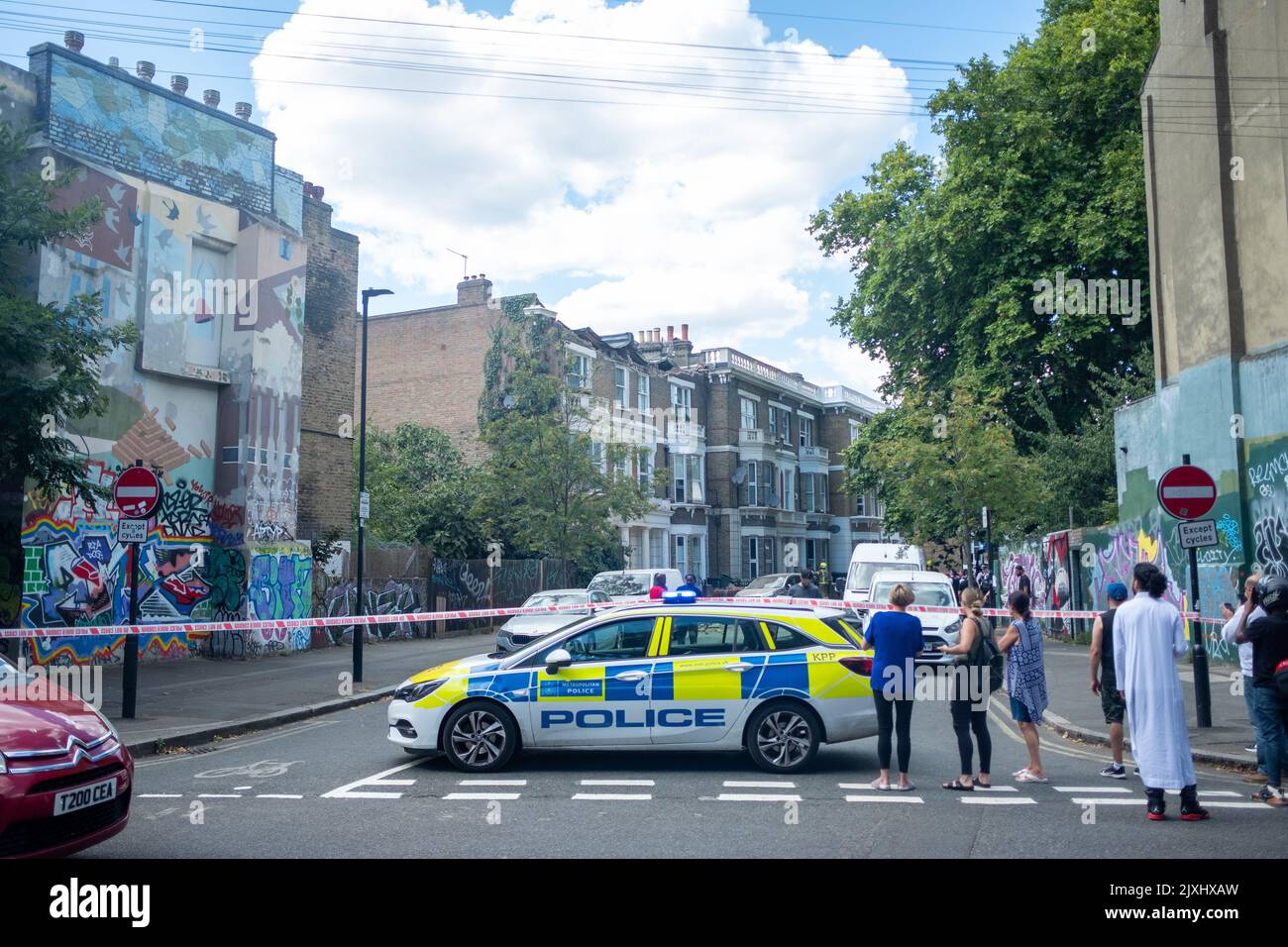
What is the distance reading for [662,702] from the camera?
9.73m

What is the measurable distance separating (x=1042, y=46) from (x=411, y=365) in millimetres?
25731

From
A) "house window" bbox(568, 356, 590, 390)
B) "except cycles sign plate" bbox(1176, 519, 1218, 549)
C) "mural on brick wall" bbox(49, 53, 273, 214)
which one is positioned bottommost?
"except cycles sign plate" bbox(1176, 519, 1218, 549)

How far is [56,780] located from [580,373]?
36.2m

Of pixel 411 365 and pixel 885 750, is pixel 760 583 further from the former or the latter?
pixel 885 750

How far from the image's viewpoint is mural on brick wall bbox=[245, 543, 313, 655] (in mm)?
22844

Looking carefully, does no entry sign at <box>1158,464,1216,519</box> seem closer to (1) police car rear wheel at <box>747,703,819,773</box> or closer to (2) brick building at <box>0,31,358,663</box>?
(1) police car rear wheel at <box>747,703,819,773</box>

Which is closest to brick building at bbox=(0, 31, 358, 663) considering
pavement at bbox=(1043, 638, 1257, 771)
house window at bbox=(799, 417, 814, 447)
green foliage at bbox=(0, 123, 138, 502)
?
green foliage at bbox=(0, 123, 138, 502)

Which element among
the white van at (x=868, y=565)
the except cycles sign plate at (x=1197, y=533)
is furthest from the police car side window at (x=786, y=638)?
the white van at (x=868, y=565)

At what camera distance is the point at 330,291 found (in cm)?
2870

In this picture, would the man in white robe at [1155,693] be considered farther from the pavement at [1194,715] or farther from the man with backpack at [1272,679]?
the pavement at [1194,715]

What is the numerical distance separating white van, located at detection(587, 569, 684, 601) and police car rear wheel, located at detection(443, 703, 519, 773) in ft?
41.1

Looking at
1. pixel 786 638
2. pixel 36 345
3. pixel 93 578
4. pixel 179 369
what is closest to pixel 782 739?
pixel 786 638

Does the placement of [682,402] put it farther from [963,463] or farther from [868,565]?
[868,565]
